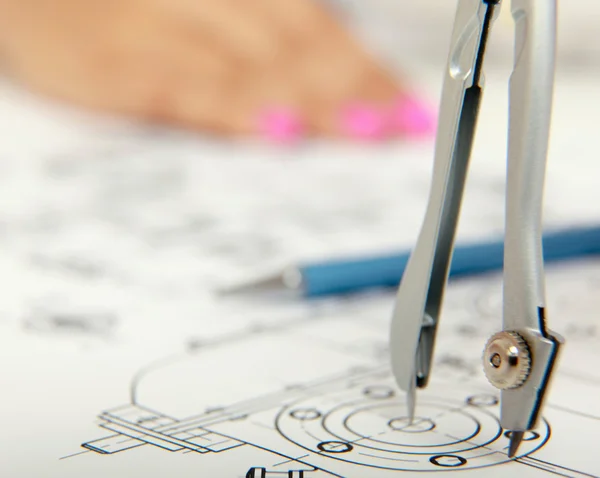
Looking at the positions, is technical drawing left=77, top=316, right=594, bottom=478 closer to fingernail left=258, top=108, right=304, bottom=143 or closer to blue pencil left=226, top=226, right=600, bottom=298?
blue pencil left=226, top=226, right=600, bottom=298

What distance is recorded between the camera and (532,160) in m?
0.32

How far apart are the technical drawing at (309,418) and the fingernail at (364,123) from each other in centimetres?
69

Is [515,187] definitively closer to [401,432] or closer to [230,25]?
[401,432]

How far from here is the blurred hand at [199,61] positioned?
3.97ft

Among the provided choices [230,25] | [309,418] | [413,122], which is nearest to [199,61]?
[230,25]

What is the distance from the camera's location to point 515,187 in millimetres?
322

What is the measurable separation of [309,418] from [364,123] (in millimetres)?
802

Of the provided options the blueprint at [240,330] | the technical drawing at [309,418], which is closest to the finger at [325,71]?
the blueprint at [240,330]

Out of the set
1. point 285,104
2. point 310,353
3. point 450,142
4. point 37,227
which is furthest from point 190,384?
point 285,104

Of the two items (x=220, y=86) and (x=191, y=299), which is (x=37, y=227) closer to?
(x=191, y=299)

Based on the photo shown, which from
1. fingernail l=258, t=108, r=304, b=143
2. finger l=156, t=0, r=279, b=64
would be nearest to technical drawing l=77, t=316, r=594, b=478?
fingernail l=258, t=108, r=304, b=143

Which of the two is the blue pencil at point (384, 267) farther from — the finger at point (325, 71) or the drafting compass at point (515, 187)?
the finger at point (325, 71)

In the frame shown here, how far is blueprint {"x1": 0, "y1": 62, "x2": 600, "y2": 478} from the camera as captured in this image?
0.37 m

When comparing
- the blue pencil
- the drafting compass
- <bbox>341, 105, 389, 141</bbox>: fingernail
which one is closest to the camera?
the drafting compass
